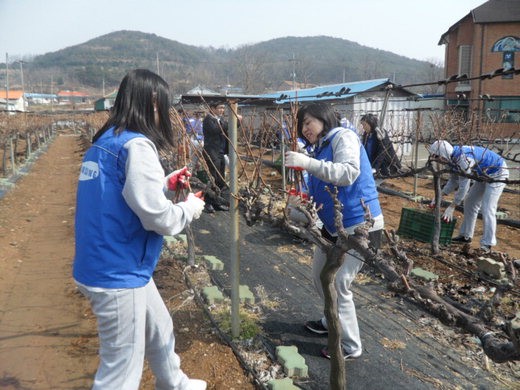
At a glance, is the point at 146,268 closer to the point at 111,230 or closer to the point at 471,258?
the point at 111,230

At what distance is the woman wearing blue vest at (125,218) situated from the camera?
6.00 feet

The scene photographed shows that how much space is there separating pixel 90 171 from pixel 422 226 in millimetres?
5033

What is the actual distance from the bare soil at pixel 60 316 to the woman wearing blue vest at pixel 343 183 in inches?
31.0

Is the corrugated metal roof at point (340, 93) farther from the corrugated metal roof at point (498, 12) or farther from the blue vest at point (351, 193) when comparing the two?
the corrugated metal roof at point (498, 12)

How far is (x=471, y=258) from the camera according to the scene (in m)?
5.45

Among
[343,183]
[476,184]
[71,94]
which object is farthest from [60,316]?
[71,94]

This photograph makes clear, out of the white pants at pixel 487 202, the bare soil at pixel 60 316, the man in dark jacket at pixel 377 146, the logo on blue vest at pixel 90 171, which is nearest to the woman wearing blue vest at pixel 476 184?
the white pants at pixel 487 202

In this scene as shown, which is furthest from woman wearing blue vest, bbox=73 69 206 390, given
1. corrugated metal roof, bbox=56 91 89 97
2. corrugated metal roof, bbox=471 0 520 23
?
corrugated metal roof, bbox=56 91 89 97

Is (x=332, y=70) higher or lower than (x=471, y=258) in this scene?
higher

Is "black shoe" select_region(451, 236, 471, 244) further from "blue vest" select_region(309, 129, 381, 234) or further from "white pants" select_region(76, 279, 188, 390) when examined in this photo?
"white pants" select_region(76, 279, 188, 390)

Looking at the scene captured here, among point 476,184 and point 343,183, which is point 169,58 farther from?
point 343,183

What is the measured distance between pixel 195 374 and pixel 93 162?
5.53 ft

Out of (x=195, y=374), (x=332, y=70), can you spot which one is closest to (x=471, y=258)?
(x=195, y=374)

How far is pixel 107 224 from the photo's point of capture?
1.85 meters
